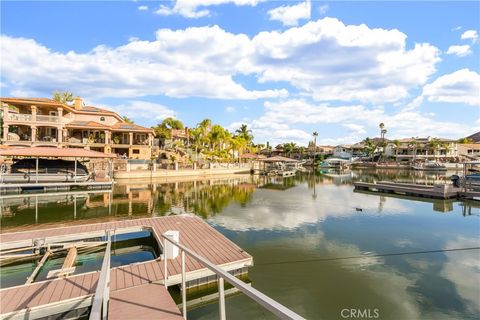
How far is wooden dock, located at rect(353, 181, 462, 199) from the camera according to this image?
2603 centimetres

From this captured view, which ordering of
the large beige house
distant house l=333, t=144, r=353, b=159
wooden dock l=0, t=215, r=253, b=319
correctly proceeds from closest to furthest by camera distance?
wooden dock l=0, t=215, r=253, b=319 → the large beige house → distant house l=333, t=144, r=353, b=159

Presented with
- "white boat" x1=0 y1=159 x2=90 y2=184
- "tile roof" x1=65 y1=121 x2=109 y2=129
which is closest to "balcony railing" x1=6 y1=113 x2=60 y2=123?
"tile roof" x1=65 y1=121 x2=109 y2=129

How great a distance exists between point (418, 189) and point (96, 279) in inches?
1225

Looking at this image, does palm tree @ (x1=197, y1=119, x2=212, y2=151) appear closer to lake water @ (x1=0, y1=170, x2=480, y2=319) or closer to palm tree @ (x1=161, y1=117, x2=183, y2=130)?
palm tree @ (x1=161, y1=117, x2=183, y2=130)

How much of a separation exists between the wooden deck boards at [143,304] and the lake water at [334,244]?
5.05 feet

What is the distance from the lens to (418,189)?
92.8 ft

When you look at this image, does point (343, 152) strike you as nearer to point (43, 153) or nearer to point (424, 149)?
point (424, 149)

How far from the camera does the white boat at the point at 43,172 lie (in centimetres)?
2642

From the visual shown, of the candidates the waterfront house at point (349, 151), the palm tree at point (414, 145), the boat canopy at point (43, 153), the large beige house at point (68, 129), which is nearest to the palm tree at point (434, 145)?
the palm tree at point (414, 145)

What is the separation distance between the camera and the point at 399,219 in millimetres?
18062

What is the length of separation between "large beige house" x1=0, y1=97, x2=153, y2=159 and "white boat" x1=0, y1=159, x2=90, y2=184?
1239 centimetres

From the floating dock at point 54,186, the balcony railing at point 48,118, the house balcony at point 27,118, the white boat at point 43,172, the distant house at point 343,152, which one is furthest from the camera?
the distant house at point 343,152

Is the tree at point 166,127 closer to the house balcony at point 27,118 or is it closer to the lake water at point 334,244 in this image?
the house balcony at point 27,118

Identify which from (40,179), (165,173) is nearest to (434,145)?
(165,173)
